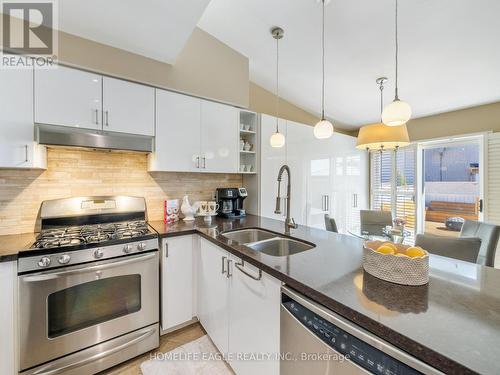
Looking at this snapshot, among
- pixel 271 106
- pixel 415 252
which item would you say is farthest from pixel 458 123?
pixel 415 252

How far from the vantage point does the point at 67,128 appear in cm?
162

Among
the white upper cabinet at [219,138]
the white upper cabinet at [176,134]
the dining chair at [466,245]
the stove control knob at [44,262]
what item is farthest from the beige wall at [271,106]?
the stove control knob at [44,262]

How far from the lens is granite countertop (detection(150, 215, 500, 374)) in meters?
0.53

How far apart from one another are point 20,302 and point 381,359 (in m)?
1.85

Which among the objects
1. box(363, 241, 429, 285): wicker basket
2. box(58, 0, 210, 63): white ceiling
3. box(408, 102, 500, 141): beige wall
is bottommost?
box(363, 241, 429, 285): wicker basket

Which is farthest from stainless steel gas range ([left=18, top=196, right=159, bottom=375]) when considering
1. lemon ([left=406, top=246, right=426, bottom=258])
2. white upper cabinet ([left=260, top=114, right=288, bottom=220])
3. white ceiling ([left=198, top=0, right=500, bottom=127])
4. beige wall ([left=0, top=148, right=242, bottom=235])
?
white ceiling ([left=198, top=0, right=500, bottom=127])

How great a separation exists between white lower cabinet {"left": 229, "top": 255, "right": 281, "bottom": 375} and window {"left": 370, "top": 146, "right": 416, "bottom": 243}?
350 cm

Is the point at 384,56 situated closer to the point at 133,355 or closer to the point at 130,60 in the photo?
the point at 130,60

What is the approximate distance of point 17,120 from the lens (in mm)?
1466

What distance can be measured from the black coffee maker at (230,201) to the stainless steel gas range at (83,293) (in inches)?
34.8

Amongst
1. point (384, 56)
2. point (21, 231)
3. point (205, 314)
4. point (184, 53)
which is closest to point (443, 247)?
point (384, 56)

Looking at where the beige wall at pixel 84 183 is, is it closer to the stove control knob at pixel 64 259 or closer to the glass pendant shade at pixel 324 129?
the stove control knob at pixel 64 259

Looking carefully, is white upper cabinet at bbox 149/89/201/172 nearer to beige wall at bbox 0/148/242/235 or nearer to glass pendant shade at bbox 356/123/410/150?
beige wall at bbox 0/148/242/235

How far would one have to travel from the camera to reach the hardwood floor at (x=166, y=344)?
1563 mm
